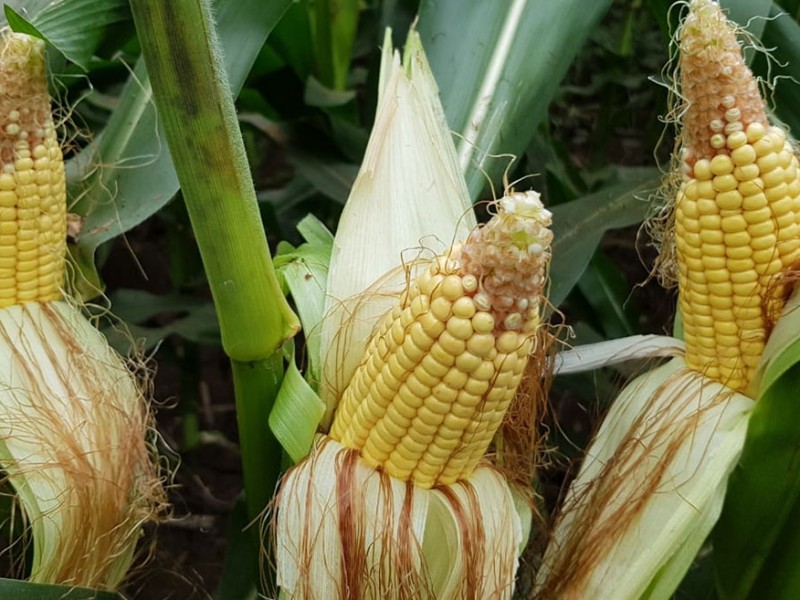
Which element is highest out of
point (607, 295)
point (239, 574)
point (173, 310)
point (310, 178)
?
point (310, 178)

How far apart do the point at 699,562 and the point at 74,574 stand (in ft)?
2.56

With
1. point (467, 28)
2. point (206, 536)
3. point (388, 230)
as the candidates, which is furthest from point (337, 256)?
point (206, 536)

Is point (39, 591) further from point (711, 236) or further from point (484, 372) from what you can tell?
point (711, 236)

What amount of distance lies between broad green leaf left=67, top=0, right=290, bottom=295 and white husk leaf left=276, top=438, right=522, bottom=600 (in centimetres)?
40

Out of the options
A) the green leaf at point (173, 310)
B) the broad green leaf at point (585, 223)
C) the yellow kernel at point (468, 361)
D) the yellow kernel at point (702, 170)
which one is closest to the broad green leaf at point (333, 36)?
the green leaf at point (173, 310)

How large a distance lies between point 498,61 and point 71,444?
0.66 meters

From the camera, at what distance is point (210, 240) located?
659mm

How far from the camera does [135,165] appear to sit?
102cm

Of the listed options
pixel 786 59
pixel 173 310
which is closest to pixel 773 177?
pixel 786 59

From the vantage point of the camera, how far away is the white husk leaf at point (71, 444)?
2.47 ft

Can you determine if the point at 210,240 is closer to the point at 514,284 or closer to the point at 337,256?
the point at 337,256

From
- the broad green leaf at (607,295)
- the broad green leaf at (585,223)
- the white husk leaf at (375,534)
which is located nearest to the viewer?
the white husk leaf at (375,534)

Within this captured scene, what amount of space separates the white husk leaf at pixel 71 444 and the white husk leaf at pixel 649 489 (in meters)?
0.41

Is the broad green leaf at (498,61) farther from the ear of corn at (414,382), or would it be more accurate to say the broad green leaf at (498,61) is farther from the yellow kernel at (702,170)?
the yellow kernel at (702,170)
